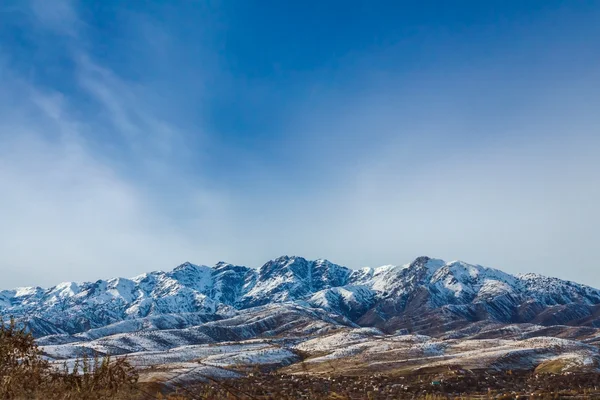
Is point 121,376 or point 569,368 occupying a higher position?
point 121,376

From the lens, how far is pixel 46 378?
9.05 meters

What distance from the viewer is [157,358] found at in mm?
112250

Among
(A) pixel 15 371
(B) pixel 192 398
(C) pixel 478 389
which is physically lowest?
(C) pixel 478 389

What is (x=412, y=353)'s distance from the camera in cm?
11138

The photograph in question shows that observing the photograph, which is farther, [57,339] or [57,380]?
[57,339]

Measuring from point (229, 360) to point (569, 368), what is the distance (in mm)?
65968

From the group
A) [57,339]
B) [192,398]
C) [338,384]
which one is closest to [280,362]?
[338,384]

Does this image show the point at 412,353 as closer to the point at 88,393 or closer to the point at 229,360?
the point at 229,360

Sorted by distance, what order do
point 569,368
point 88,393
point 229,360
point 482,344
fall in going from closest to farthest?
point 88,393 < point 569,368 < point 229,360 < point 482,344

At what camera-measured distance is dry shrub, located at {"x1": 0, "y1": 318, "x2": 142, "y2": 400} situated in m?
8.36

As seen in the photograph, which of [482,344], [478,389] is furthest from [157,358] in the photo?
[482,344]

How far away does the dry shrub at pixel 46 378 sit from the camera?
27.4ft

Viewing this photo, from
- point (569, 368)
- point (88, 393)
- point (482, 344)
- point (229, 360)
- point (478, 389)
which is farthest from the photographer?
point (482, 344)

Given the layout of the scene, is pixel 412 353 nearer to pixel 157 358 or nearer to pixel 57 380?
pixel 157 358
